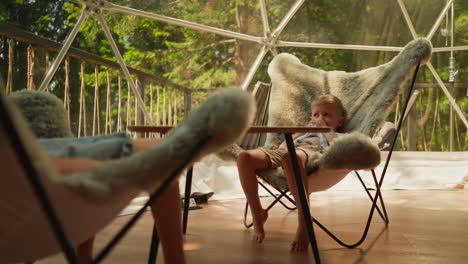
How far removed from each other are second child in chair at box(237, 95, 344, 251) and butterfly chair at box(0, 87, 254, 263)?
3.91 feet

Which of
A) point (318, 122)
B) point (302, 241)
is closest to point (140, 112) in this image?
point (318, 122)

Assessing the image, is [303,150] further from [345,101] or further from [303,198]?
[345,101]

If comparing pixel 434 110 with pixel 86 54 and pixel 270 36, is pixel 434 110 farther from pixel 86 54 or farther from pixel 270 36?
pixel 86 54

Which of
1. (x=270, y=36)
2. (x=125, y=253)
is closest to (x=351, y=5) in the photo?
(x=270, y=36)

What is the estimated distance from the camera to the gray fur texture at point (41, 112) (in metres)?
1.31

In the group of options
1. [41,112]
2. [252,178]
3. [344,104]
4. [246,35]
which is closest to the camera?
[41,112]

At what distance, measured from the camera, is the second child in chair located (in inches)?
72.7

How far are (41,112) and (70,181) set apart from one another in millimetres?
831

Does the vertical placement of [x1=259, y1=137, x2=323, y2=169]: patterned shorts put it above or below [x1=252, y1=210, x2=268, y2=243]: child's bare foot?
above

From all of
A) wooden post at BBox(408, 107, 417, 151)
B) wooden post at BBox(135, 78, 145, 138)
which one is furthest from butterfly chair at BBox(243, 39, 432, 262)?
wooden post at BBox(408, 107, 417, 151)

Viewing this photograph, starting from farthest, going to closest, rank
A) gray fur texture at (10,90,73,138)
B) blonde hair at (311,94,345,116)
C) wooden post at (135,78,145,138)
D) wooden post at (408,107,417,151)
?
wooden post at (408,107,417,151) → wooden post at (135,78,145,138) → blonde hair at (311,94,345,116) → gray fur texture at (10,90,73,138)

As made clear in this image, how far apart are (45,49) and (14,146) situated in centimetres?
222

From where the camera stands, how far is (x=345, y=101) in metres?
2.39

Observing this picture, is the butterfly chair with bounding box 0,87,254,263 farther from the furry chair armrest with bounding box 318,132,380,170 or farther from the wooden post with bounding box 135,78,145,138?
the wooden post with bounding box 135,78,145,138
